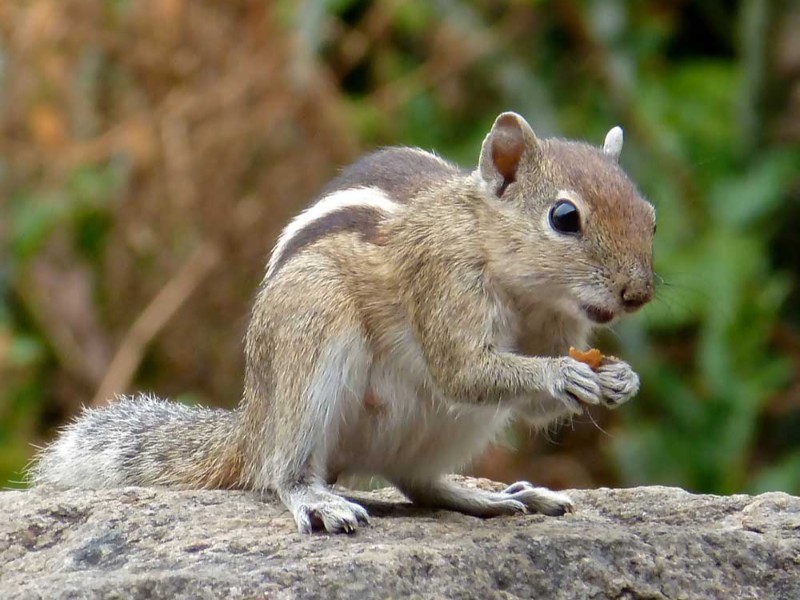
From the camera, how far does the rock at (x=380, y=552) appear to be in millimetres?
3473

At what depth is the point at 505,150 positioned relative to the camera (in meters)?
4.55

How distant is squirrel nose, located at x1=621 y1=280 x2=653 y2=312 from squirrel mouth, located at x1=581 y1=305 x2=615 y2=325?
7 cm

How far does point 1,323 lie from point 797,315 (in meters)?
5.08

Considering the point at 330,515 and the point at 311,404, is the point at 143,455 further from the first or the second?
the point at 330,515

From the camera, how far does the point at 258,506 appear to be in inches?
175

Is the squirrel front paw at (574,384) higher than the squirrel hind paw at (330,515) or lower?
higher

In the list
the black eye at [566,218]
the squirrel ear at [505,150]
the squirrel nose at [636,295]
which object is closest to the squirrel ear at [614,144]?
the squirrel ear at [505,150]

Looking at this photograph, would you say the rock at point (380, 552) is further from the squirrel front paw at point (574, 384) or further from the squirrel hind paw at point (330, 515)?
the squirrel front paw at point (574, 384)

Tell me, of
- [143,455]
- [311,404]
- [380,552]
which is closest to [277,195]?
[143,455]

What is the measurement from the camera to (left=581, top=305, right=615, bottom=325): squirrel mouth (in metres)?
4.09

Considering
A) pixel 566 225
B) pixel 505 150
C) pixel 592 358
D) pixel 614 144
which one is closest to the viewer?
pixel 592 358

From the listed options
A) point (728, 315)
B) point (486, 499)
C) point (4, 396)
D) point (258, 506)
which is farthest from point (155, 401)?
point (728, 315)

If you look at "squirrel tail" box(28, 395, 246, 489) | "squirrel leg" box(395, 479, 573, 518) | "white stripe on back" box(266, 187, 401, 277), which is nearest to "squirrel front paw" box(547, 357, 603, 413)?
"squirrel leg" box(395, 479, 573, 518)

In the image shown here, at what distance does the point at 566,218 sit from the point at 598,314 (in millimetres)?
324
